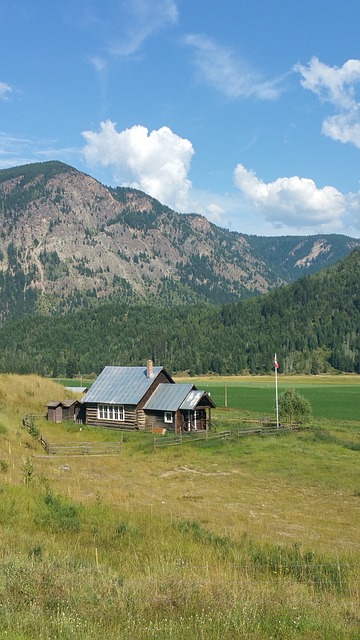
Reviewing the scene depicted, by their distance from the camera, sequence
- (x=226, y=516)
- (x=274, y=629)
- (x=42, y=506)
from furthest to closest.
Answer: (x=226, y=516) < (x=42, y=506) < (x=274, y=629)

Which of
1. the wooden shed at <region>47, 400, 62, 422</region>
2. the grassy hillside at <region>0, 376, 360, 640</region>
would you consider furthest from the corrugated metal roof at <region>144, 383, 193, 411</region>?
the grassy hillside at <region>0, 376, 360, 640</region>

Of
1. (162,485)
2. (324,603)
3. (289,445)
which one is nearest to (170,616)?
(324,603)

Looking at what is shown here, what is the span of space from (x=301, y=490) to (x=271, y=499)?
3326 millimetres

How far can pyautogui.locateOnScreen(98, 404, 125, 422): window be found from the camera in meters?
58.7

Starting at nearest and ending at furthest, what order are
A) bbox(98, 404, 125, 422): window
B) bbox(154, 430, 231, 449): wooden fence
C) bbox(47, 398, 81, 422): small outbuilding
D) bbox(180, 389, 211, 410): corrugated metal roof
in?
1. bbox(154, 430, 231, 449): wooden fence
2. bbox(180, 389, 211, 410): corrugated metal roof
3. bbox(98, 404, 125, 422): window
4. bbox(47, 398, 81, 422): small outbuilding

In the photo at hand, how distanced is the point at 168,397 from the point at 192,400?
3.11 metres

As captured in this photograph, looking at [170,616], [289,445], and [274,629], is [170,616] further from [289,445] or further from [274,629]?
[289,445]

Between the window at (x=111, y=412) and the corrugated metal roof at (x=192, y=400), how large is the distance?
748cm

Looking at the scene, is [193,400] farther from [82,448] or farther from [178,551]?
[178,551]

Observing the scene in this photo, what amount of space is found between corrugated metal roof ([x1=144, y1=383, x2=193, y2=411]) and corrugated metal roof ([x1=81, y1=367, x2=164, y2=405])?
1345 mm

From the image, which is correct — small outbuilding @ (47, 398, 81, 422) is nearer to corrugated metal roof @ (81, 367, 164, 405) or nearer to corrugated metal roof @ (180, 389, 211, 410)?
corrugated metal roof @ (81, 367, 164, 405)

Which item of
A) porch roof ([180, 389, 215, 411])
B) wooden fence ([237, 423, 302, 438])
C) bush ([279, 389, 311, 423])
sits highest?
porch roof ([180, 389, 215, 411])

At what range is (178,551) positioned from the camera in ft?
47.3

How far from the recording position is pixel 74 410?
64.9 meters
